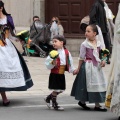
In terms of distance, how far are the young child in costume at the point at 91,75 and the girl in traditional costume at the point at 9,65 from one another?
0.97 meters

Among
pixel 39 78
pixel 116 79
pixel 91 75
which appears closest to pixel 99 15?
pixel 39 78

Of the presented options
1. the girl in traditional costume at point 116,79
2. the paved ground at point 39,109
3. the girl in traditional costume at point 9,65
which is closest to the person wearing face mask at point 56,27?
the paved ground at point 39,109

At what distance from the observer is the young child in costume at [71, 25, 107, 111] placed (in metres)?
9.37

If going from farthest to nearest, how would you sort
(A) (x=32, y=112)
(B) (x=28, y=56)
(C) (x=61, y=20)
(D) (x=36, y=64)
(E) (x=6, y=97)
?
(C) (x=61, y=20), (B) (x=28, y=56), (D) (x=36, y=64), (E) (x=6, y=97), (A) (x=32, y=112)

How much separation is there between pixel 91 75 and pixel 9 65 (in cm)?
142

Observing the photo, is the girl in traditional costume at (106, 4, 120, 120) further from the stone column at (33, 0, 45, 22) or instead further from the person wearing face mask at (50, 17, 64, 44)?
the stone column at (33, 0, 45, 22)

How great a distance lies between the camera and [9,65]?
32.1 ft

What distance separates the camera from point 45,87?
11938mm

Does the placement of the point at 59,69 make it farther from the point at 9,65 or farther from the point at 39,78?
the point at 39,78

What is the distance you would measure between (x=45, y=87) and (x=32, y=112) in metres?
2.60

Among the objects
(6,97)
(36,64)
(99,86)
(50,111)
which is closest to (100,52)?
(99,86)

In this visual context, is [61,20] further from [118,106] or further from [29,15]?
[118,106]

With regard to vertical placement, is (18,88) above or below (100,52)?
below

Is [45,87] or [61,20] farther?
[61,20]
